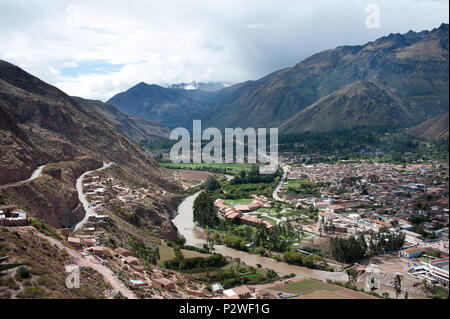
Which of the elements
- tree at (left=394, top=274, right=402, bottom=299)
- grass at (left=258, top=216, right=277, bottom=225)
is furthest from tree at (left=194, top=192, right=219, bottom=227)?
tree at (left=394, top=274, right=402, bottom=299)

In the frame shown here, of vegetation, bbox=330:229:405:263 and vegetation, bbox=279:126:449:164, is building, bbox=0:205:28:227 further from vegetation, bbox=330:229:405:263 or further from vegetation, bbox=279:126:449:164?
vegetation, bbox=279:126:449:164

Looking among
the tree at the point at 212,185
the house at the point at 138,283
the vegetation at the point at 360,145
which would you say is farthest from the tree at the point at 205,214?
the vegetation at the point at 360,145

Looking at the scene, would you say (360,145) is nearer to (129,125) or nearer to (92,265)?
(92,265)

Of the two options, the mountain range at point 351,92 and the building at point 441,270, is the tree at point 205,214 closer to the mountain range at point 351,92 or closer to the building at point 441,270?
the building at point 441,270

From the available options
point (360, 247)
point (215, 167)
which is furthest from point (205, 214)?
point (215, 167)

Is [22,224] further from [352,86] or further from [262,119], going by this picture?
[262,119]
